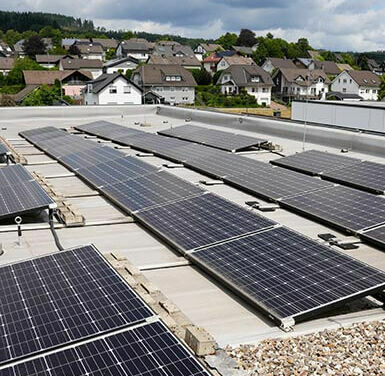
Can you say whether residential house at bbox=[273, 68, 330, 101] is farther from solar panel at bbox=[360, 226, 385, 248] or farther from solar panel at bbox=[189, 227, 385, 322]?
solar panel at bbox=[189, 227, 385, 322]

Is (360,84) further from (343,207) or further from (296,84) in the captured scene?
(343,207)

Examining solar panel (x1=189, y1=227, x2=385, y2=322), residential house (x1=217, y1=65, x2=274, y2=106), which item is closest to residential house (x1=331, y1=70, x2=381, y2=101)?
residential house (x1=217, y1=65, x2=274, y2=106)

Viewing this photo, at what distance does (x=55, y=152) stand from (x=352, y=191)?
1800 centimetres

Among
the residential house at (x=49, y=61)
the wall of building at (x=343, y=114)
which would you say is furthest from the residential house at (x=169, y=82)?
the wall of building at (x=343, y=114)

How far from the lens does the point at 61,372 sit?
8203 millimetres

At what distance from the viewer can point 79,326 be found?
959cm

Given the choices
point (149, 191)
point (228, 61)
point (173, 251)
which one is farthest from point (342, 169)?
point (228, 61)

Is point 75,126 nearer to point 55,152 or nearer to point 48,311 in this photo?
point 55,152

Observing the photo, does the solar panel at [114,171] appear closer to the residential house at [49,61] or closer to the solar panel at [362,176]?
the solar panel at [362,176]

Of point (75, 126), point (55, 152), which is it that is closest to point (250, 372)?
point (55, 152)

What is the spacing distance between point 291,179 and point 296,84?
387ft

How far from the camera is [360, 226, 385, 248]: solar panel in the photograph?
Answer: 1509 cm

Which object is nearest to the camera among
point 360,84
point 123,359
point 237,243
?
point 123,359

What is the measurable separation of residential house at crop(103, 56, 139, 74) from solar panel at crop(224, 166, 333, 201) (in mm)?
130113
